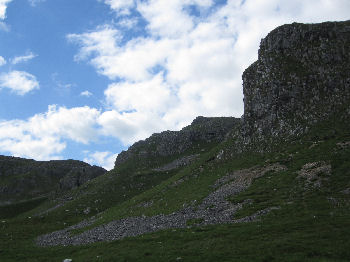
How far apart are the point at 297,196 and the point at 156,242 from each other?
19877mm

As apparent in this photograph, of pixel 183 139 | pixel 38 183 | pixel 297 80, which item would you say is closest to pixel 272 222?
pixel 297 80

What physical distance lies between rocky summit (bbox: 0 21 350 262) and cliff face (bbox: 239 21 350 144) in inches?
9.8

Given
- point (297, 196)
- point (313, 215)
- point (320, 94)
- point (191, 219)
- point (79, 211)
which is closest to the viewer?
point (313, 215)

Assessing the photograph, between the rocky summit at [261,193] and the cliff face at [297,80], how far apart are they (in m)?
0.25

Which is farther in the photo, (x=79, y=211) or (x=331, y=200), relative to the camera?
(x=79, y=211)

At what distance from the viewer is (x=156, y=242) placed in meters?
35.5

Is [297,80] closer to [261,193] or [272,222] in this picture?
[261,193]

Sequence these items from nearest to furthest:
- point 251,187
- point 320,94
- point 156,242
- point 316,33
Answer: point 156,242, point 251,187, point 320,94, point 316,33

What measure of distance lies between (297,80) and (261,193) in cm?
3737

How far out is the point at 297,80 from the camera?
237 feet

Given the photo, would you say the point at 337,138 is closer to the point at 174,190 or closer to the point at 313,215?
the point at 313,215

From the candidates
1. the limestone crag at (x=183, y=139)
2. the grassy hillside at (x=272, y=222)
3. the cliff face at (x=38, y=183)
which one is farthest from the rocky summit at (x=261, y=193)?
the cliff face at (x=38, y=183)

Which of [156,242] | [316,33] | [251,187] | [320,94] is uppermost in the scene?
[316,33]

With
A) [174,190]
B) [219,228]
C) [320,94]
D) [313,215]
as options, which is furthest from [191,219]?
[320,94]
